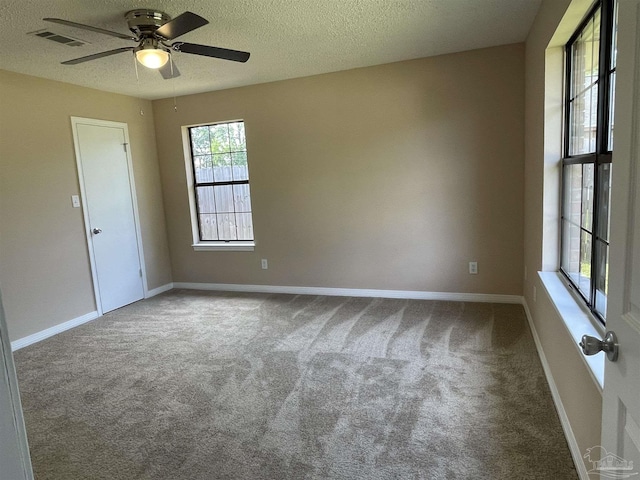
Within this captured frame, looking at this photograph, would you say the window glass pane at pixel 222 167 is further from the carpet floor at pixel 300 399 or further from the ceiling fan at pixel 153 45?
the ceiling fan at pixel 153 45

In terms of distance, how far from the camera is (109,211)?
15.0 ft

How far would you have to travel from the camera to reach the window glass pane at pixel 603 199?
179 cm

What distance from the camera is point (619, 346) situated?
3.08 ft

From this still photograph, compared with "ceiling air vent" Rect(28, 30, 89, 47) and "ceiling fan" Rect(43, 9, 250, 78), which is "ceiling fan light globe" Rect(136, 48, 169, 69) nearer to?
"ceiling fan" Rect(43, 9, 250, 78)

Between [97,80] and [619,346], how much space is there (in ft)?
15.3

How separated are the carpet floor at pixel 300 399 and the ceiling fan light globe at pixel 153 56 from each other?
7.01 feet

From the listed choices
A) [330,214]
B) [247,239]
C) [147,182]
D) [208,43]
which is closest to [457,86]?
[330,214]

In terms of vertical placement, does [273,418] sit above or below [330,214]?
below

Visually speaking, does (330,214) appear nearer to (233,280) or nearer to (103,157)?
(233,280)

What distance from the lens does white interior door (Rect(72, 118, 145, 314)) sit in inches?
170

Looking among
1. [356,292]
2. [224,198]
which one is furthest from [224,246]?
[356,292]

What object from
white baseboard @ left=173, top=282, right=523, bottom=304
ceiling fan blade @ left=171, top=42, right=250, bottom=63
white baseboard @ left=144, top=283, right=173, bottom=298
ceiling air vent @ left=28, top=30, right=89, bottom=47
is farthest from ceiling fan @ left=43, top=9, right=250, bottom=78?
white baseboard @ left=144, top=283, right=173, bottom=298

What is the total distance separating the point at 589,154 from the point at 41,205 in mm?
4399

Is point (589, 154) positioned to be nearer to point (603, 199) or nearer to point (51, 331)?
point (603, 199)
